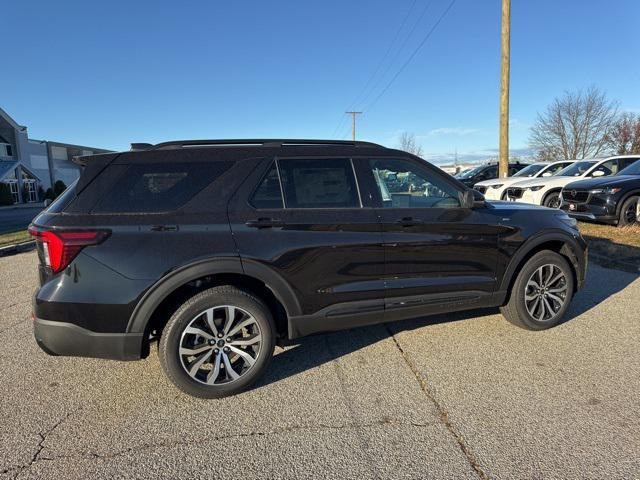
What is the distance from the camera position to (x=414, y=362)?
3557 mm

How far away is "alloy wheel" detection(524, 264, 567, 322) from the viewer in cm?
412

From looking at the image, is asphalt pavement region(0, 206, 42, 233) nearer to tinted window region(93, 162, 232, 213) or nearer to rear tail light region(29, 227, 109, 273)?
rear tail light region(29, 227, 109, 273)

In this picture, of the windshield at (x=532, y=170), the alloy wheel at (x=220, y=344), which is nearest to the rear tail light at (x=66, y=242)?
the alloy wheel at (x=220, y=344)

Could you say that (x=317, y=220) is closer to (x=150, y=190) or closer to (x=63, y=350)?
(x=150, y=190)

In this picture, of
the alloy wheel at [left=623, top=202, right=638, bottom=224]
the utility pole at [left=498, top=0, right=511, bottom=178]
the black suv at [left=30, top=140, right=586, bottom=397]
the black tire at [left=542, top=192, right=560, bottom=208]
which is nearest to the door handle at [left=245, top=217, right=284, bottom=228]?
the black suv at [left=30, top=140, right=586, bottom=397]

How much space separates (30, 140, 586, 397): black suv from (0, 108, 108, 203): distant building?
127ft

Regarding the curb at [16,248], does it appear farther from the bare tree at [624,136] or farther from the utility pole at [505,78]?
the bare tree at [624,136]

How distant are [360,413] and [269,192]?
170 cm

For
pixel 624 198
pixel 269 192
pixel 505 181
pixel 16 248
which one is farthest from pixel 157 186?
pixel 505 181

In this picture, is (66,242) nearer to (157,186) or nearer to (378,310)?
(157,186)

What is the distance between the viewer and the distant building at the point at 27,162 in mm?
43466

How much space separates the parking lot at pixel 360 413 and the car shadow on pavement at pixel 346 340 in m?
0.02

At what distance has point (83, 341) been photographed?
9.39 feet

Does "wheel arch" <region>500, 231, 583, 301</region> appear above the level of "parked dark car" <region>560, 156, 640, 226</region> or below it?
below
